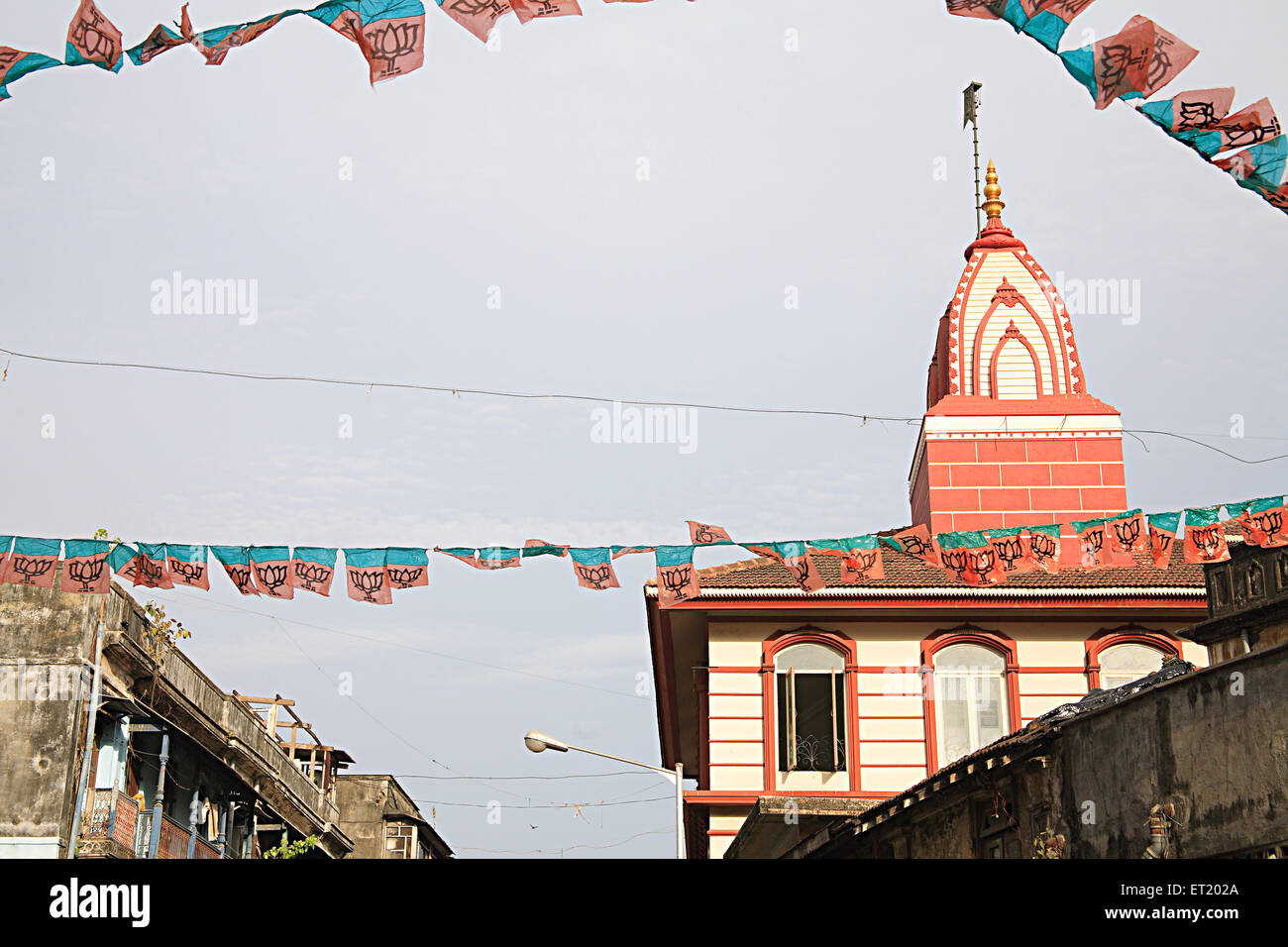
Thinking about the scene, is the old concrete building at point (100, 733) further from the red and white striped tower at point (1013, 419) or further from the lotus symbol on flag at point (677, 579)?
the red and white striped tower at point (1013, 419)

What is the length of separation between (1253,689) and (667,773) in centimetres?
1277

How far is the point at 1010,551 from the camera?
15023 millimetres

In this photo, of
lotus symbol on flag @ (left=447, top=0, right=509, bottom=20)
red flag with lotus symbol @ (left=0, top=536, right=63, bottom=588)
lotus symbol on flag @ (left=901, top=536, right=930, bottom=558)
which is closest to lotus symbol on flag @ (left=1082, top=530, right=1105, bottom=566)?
lotus symbol on flag @ (left=901, top=536, right=930, bottom=558)

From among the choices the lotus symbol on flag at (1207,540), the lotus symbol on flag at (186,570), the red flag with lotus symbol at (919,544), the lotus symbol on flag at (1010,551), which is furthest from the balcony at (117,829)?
the lotus symbol on flag at (1207,540)

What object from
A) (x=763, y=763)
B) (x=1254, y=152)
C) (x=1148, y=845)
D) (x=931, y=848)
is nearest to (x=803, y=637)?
(x=763, y=763)

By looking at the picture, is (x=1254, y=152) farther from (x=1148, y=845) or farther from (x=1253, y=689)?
(x=1148, y=845)

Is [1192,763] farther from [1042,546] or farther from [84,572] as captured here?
[84,572]

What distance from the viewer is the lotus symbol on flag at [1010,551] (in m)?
15.0

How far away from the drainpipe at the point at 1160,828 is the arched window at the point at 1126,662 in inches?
438

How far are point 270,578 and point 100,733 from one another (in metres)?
11.1

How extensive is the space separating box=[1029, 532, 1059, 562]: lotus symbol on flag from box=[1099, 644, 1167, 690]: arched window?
9658 mm

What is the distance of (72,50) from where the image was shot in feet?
34.8

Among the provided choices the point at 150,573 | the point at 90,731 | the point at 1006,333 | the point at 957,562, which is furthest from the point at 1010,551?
the point at 90,731
